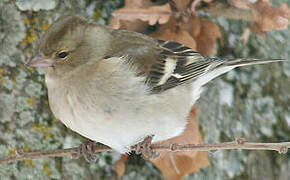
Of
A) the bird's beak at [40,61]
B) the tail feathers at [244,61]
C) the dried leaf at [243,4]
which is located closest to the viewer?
the bird's beak at [40,61]

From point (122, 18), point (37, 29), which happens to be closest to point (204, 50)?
point (122, 18)

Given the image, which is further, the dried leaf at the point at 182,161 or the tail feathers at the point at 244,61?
the dried leaf at the point at 182,161

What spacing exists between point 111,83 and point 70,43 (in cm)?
26

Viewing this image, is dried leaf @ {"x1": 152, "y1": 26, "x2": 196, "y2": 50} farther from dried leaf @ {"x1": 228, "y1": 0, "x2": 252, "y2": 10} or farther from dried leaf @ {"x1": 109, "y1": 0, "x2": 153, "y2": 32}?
dried leaf @ {"x1": 228, "y1": 0, "x2": 252, "y2": 10}

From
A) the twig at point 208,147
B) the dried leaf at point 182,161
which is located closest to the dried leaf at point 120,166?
the dried leaf at point 182,161

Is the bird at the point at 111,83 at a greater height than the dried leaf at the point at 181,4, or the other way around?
the dried leaf at the point at 181,4

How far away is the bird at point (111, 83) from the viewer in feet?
6.86

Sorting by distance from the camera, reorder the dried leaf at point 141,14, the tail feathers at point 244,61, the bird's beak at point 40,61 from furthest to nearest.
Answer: the dried leaf at point 141,14 → the tail feathers at point 244,61 → the bird's beak at point 40,61

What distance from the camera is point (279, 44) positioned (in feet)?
10.7

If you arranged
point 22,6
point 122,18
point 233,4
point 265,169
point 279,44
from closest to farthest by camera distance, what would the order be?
point 22,6, point 122,18, point 233,4, point 265,169, point 279,44

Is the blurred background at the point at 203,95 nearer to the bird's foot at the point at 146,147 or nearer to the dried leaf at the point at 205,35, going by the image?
the dried leaf at the point at 205,35

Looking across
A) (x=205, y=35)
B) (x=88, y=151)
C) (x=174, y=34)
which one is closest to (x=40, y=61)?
(x=88, y=151)

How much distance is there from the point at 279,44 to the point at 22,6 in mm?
1780

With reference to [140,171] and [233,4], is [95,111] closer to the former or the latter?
[140,171]
